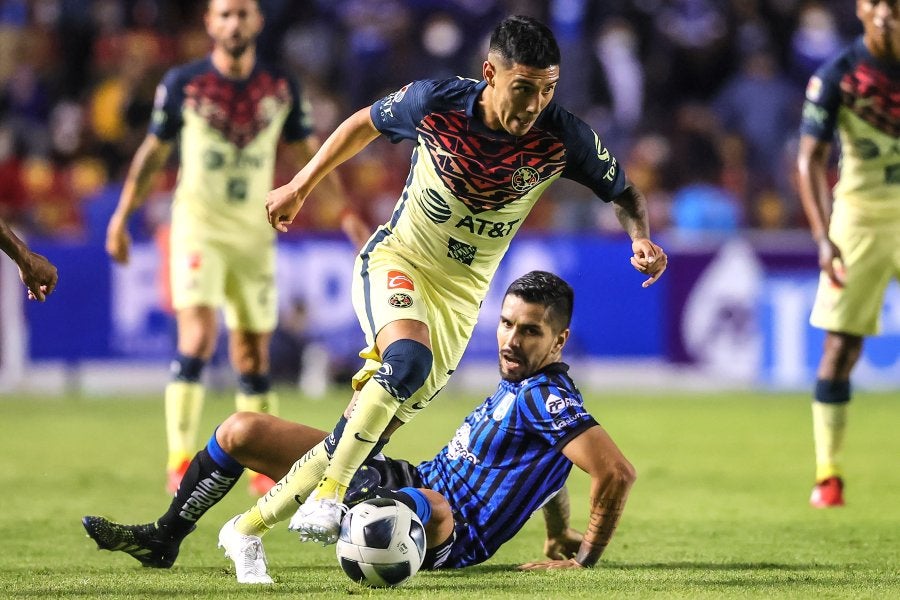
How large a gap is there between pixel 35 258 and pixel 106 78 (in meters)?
11.8

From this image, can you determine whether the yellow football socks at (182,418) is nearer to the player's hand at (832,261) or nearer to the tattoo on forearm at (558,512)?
the tattoo on forearm at (558,512)

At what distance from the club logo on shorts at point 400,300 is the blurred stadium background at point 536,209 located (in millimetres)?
8474

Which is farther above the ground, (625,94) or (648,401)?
(625,94)

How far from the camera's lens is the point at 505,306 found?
5.88 meters

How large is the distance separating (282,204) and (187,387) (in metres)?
3.20

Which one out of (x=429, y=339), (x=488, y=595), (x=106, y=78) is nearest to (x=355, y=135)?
(x=429, y=339)

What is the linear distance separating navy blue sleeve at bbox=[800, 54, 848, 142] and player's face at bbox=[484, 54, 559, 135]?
110 inches

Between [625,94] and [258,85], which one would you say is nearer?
[258,85]

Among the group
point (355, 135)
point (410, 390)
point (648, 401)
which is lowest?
point (648, 401)

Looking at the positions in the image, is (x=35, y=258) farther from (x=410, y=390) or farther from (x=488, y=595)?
(x=488, y=595)

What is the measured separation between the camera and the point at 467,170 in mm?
5941

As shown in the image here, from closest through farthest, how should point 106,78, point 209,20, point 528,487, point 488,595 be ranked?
point 488,595
point 528,487
point 209,20
point 106,78

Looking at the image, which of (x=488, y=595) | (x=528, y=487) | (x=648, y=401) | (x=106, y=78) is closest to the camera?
(x=488, y=595)

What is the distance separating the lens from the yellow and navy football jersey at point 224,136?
891cm
